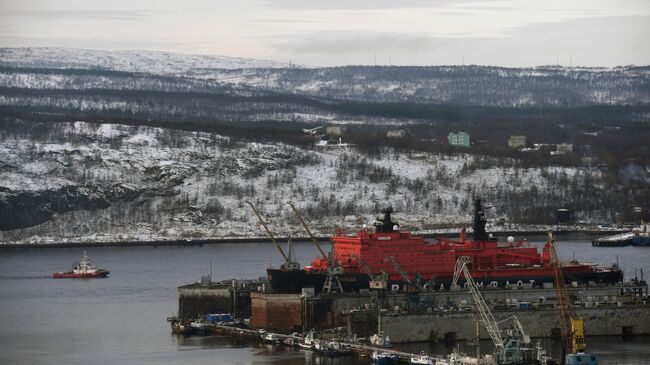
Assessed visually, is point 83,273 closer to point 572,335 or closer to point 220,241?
point 220,241

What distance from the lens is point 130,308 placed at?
106 metres

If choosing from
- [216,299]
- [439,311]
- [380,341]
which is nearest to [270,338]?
[380,341]

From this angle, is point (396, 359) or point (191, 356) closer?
point (396, 359)

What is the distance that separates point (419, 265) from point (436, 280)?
1.17 meters

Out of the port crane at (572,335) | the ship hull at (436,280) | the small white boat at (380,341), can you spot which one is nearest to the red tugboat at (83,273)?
the ship hull at (436,280)

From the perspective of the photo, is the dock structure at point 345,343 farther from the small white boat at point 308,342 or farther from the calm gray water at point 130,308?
the calm gray water at point 130,308

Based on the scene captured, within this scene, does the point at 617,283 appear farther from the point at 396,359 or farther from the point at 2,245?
the point at 2,245

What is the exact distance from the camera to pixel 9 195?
635 feet

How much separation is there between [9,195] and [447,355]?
12482 cm

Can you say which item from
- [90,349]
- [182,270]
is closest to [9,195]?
[182,270]

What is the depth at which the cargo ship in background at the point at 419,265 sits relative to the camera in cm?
8869

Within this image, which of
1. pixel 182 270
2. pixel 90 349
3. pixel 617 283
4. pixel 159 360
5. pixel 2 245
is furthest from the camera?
pixel 2 245

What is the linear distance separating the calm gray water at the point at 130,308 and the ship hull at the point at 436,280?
4339 mm

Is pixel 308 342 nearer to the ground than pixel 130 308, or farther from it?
farther from it
